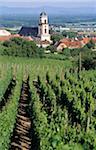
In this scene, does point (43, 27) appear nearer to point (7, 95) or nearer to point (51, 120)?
point (7, 95)

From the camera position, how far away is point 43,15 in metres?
112

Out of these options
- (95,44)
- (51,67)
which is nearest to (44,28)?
(95,44)

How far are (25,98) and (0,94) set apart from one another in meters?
2.47

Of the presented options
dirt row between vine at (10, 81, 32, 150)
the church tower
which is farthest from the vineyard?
the church tower

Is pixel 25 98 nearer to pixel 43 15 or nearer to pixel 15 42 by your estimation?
pixel 15 42

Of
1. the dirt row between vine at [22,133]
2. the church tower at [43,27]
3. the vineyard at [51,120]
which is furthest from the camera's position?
the church tower at [43,27]

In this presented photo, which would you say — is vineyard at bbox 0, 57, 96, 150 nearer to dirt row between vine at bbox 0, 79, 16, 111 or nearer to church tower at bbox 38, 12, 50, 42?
dirt row between vine at bbox 0, 79, 16, 111

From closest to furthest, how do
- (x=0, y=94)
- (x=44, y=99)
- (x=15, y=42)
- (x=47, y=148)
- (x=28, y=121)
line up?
(x=47, y=148) → (x=28, y=121) → (x=44, y=99) → (x=0, y=94) → (x=15, y=42)

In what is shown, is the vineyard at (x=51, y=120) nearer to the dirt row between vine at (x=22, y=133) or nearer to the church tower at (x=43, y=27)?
the dirt row between vine at (x=22, y=133)

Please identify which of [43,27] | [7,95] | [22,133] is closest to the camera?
[22,133]

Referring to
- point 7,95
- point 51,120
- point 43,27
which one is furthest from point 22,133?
point 43,27

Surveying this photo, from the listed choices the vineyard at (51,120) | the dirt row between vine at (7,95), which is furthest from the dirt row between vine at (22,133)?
the dirt row between vine at (7,95)

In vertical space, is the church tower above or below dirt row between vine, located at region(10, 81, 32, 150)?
below

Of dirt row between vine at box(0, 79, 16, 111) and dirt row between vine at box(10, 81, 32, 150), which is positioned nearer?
dirt row between vine at box(10, 81, 32, 150)
